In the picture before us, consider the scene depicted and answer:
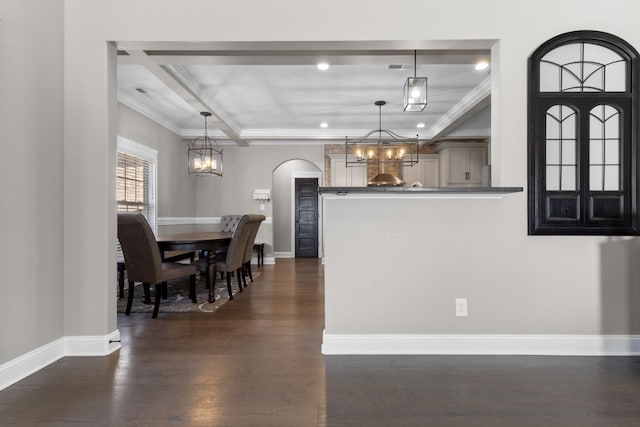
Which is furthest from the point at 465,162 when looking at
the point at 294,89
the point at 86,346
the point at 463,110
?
the point at 86,346

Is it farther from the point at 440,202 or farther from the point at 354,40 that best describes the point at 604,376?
the point at 354,40

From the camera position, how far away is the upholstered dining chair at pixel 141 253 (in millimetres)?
3029

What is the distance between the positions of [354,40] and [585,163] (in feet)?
5.77

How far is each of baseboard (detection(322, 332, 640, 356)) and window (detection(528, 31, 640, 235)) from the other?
0.73 metres

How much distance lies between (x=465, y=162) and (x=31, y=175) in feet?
21.1

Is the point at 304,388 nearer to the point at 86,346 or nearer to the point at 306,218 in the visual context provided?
the point at 86,346

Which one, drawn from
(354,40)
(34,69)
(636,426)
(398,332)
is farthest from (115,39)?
(636,426)

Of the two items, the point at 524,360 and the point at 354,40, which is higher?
the point at 354,40

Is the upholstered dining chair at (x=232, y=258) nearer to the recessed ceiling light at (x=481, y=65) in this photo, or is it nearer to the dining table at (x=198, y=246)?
the dining table at (x=198, y=246)

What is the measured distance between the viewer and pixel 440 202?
2.34 meters

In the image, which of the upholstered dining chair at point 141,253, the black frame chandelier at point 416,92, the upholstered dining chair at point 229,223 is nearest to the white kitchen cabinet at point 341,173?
the upholstered dining chair at point 229,223

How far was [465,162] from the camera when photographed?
6539mm

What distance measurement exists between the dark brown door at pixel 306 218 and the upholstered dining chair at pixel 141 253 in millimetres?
4887

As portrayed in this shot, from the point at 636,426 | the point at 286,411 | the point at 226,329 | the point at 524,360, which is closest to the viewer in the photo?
the point at 636,426
